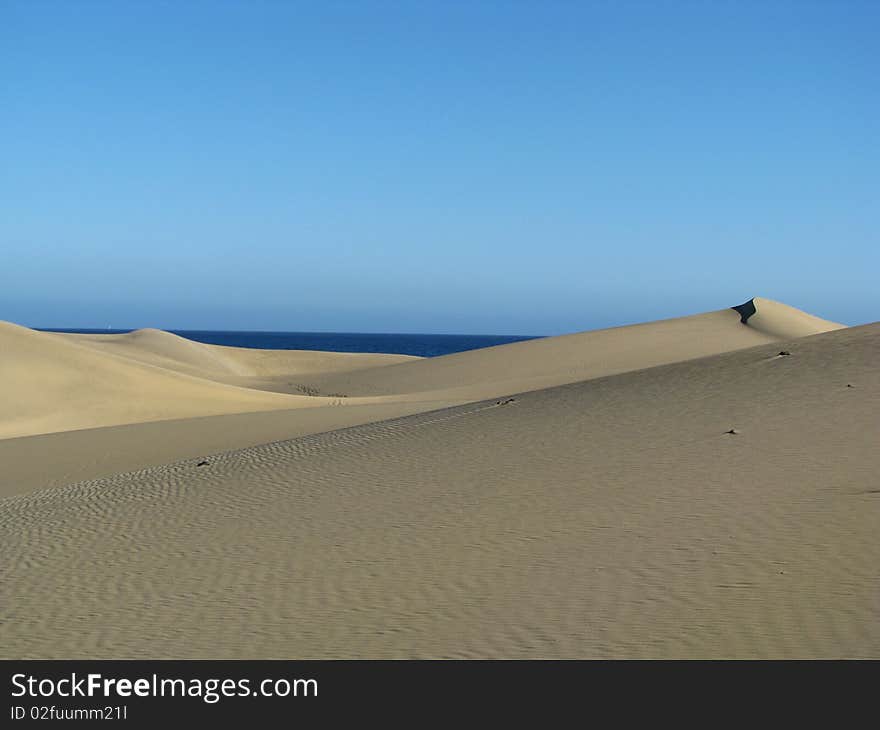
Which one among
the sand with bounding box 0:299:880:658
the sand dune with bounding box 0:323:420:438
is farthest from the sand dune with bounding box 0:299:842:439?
the sand with bounding box 0:299:880:658

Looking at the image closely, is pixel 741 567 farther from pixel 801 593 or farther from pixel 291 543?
pixel 291 543

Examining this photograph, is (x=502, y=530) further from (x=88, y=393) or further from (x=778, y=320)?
(x=778, y=320)

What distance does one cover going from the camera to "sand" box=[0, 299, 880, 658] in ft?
24.5

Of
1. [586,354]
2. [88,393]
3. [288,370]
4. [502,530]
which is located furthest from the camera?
[288,370]

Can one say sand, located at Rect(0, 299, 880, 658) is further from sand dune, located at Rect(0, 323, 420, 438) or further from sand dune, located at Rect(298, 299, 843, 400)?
sand dune, located at Rect(298, 299, 843, 400)

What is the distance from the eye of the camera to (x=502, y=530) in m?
10.3

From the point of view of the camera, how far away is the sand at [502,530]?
7477 mm

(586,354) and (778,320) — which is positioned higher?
(778,320)

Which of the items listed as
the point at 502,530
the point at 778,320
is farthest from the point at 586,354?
the point at 502,530

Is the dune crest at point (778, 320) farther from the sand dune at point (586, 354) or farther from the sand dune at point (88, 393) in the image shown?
the sand dune at point (88, 393)

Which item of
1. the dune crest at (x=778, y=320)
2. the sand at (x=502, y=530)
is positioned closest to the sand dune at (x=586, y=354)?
the dune crest at (x=778, y=320)
